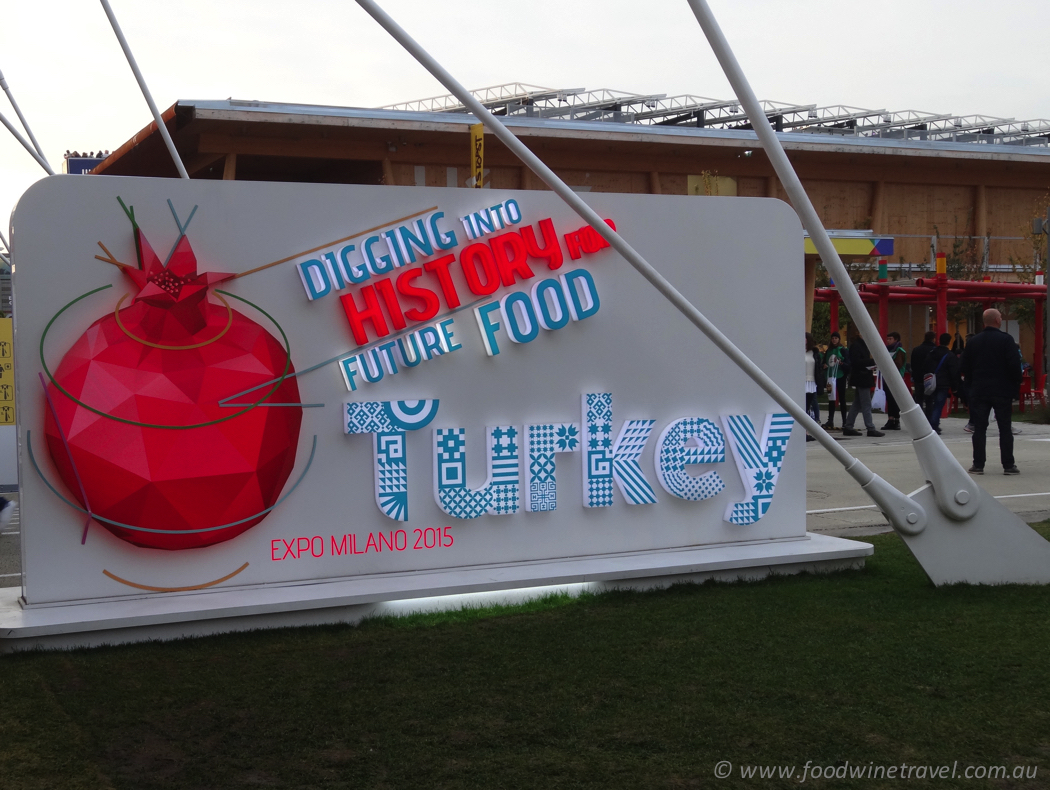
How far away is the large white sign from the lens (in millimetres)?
6473

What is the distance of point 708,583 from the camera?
302 inches

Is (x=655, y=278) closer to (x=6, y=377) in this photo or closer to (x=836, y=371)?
(x=6, y=377)

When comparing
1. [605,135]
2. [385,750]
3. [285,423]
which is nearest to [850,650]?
[385,750]

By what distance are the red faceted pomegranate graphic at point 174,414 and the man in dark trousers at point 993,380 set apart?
991cm

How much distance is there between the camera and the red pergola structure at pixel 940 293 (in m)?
22.0

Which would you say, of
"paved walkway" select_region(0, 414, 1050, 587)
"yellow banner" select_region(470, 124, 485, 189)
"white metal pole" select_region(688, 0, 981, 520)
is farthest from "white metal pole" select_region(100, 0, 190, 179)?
"white metal pole" select_region(688, 0, 981, 520)

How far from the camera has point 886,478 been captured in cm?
1347

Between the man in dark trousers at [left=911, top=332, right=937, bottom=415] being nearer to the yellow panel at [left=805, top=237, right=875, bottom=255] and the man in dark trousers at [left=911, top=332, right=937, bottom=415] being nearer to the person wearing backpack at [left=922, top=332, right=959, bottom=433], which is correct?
the person wearing backpack at [left=922, top=332, right=959, bottom=433]

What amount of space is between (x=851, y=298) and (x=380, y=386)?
122 inches

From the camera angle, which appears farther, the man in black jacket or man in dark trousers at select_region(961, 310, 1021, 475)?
the man in black jacket

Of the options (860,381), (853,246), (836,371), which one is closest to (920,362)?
(836,371)

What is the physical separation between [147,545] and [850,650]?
415 cm

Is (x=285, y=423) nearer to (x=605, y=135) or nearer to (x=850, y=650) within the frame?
(x=850, y=650)

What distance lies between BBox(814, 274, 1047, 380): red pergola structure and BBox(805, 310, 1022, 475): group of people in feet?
3.88
